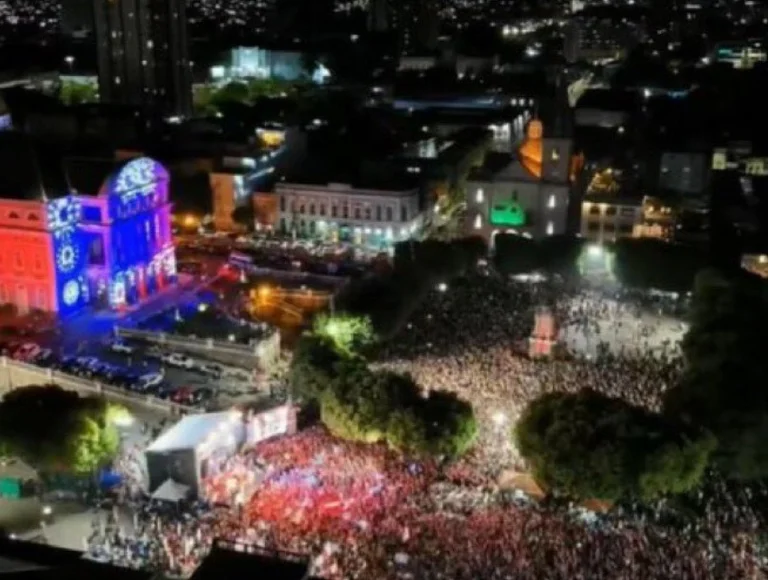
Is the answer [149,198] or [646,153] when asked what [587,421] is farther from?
[646,153]

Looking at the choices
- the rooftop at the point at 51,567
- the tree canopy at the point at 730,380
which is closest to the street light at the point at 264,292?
the tree canopy at the point at 730,380

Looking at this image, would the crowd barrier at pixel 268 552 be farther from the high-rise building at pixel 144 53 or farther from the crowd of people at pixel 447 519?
the high-rise building at pixel 144 53

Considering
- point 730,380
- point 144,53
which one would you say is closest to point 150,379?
point 730,380

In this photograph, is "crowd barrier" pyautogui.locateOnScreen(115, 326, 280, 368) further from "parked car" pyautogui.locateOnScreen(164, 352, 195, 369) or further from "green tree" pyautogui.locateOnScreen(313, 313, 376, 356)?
"green tree" pyautogui.locateOnScreen(313, 313, 376, 356)

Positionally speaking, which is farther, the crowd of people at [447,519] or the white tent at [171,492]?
the white tent at [171,492]

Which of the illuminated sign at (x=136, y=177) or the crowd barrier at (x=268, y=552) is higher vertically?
the illuminated sign at (x=136, y=177)

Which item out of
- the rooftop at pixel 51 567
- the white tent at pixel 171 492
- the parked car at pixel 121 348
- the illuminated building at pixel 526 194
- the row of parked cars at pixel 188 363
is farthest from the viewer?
the illuminated building at pixel 526 194

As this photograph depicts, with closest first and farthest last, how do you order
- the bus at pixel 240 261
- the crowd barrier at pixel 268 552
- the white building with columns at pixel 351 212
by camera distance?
the crowd barrier at pixel 268 552 → the bus at pixel 240 261 → the white building with columns at pixel 351 212

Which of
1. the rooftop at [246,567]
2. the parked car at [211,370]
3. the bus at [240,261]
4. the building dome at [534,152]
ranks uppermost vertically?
the building dome at [534,152]
